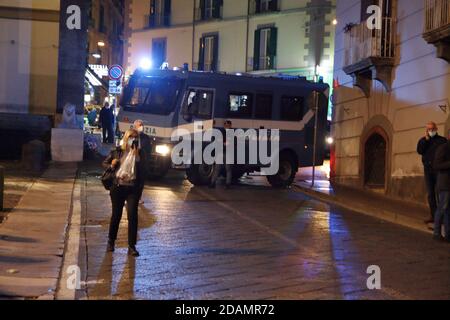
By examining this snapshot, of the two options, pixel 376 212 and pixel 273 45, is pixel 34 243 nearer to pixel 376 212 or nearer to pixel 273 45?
pixel 376 212

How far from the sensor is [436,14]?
13977mm

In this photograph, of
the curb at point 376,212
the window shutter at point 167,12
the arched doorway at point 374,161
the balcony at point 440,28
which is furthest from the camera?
the window shutter at point 167,12

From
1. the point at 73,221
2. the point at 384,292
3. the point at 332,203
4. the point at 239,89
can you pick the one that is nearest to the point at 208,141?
the point at 239,89

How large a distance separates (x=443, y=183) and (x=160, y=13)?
32.2 metres

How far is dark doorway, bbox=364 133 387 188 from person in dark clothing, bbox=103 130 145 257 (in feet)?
36.5

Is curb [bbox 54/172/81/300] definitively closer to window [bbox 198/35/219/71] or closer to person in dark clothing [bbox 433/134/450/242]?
person in dark clothing [bbox 433/134/450/242]

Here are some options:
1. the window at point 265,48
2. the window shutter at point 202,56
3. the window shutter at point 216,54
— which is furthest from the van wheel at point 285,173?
the window shutter at point 202,56

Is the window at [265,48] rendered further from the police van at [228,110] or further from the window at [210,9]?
the police van at [228,110]

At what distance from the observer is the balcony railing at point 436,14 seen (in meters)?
13.6

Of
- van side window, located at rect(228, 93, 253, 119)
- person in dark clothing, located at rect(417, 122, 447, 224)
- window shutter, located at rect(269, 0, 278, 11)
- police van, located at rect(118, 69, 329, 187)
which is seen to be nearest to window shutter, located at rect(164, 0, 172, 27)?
window shutter, located at rect(269, 0, 278, 11)

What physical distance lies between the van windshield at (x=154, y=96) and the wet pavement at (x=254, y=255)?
3640 mm

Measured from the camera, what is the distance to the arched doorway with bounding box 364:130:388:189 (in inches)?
728

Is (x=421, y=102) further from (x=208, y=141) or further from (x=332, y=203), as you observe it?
(x=208, y=141)
